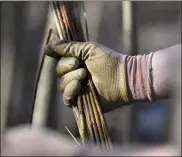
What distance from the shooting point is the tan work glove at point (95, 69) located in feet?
2.77

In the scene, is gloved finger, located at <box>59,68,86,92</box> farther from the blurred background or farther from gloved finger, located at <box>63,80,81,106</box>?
the blurred background

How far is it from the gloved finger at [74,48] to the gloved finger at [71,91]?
6 cm

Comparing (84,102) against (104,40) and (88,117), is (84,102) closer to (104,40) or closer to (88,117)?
(88,117)

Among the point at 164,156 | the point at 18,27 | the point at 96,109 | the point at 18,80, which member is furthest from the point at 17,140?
the point at 18,80

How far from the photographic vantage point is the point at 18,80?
8.23 ft

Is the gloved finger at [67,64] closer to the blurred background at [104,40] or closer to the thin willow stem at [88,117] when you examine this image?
the thin willow stem at [88,117]

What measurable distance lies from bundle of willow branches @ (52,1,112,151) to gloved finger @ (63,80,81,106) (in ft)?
0.03

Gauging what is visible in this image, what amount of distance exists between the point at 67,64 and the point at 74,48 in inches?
1.3

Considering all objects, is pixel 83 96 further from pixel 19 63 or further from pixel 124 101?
pixel 19 63

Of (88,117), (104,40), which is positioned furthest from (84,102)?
(104,40)

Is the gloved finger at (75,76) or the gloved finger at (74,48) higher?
the gloved finger at (74,48)

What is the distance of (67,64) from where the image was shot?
871mm

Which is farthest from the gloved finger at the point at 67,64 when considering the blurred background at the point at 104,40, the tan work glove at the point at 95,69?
the blurred background at the point at 104,40

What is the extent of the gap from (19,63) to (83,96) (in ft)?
5.12
